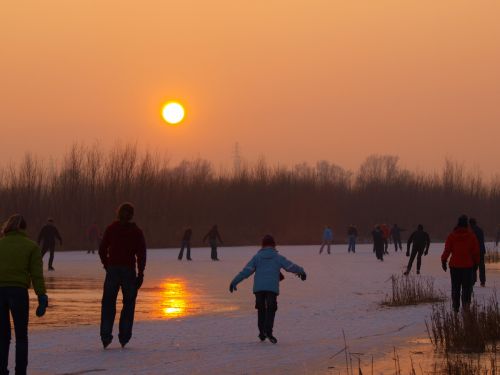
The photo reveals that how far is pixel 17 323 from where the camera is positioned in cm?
927

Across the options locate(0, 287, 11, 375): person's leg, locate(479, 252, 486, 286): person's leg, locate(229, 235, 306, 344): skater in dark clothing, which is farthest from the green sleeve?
locate(479, 252, 486, 286): person's leg

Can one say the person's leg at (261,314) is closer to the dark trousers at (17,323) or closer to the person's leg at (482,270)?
the dark trousers at (17,323)

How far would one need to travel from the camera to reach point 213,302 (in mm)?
20688

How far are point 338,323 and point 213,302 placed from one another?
202 inches

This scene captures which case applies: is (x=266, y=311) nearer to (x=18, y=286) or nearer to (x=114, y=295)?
(x=114, y=295)

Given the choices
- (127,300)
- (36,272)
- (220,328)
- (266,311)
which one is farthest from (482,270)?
(36,272)

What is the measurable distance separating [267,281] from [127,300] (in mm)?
1956

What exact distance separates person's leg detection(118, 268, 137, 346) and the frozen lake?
0.20 metres

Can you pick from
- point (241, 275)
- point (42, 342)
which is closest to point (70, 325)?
point (42, 342)

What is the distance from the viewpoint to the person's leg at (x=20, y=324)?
9250mm

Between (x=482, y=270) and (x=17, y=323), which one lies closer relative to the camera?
(x=17, y=323)

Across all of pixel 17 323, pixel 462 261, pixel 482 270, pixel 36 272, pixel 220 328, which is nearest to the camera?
pixel 17 323

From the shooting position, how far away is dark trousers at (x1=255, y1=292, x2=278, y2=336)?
13.1m

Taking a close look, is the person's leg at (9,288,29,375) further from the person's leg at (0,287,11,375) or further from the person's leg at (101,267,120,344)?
the person's leg at (101,267,120,344)
